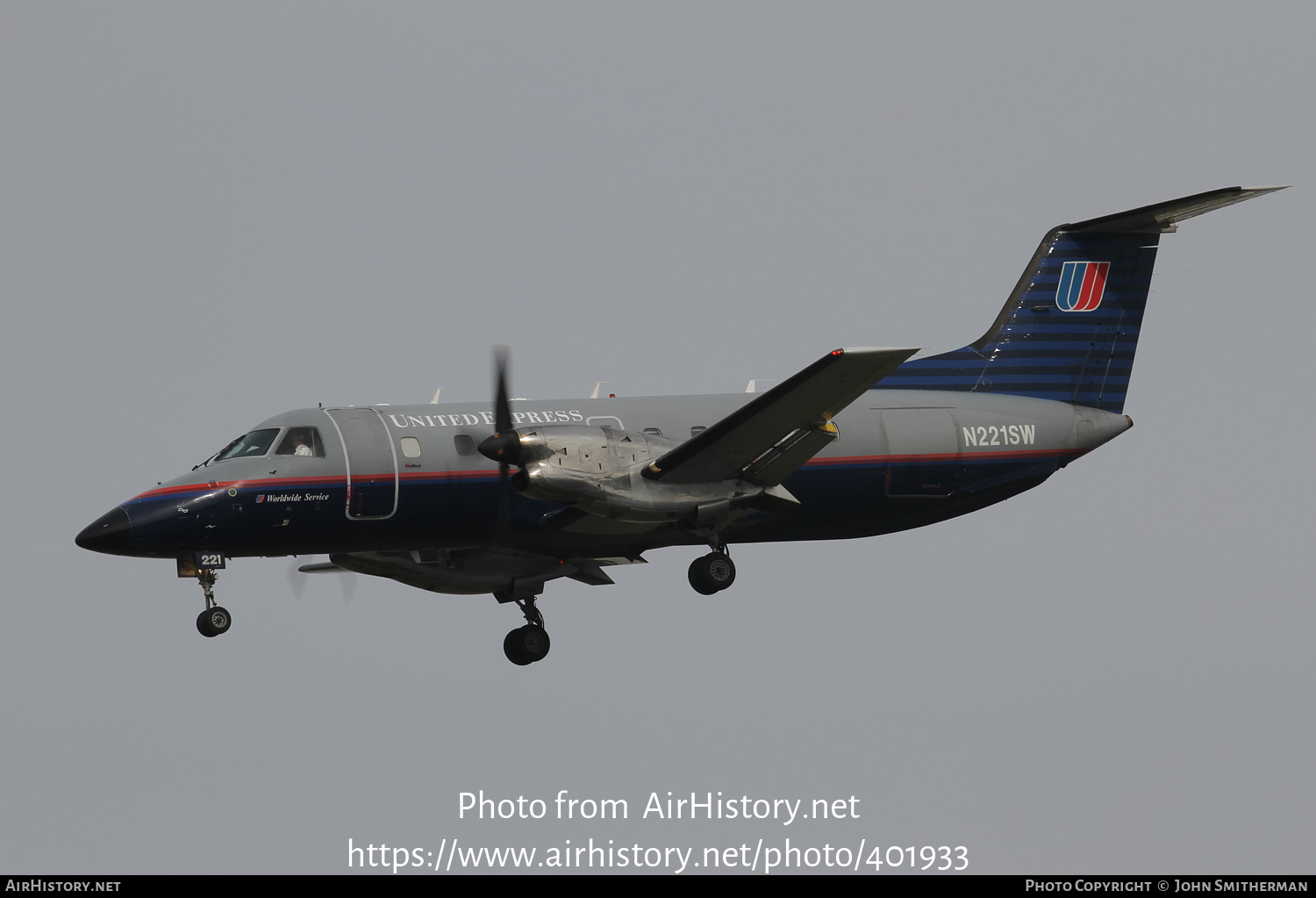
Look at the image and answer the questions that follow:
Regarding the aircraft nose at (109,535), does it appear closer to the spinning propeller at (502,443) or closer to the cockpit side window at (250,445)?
Answer: the cockpit side window at (250,445)

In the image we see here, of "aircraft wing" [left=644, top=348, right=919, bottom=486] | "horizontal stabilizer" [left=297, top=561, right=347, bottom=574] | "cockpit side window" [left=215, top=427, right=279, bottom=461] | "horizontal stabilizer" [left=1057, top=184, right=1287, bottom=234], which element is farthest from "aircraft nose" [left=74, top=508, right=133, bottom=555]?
"horizontal stabilizer" [left=1057, top=184, right=1287, bottom=234]

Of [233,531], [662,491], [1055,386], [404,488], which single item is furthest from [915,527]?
[233,531]

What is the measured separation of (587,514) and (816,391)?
12.5ft

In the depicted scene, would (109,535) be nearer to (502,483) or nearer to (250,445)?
(250,445)

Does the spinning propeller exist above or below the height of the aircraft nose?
above

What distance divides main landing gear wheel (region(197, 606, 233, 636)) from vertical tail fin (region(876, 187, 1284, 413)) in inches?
452

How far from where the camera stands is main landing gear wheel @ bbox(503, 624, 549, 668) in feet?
92.7

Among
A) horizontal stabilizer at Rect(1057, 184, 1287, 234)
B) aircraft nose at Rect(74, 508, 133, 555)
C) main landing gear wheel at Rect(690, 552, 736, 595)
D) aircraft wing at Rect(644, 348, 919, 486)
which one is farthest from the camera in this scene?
horizontal stabilizer at Rect(1057, 184, 1287, 234)

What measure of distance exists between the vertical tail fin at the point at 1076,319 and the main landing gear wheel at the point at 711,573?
546 centimetres

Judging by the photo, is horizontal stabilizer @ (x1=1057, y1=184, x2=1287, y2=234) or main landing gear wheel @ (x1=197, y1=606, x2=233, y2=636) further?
horizontal stabilizer @ (x1=1057, y1=184, x2=1287, y2=234)

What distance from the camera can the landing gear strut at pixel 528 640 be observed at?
28.3 m

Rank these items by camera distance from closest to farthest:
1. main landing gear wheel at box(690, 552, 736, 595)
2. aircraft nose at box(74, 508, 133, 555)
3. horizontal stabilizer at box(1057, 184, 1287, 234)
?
aircraft nose at box(74, 508, 133, 555) → main landing gear wheel at box(690, 552, 736, 595) → horizontal stabilizer at box(1057, 184, 1287, 234)

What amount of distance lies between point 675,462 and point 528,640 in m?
5.09

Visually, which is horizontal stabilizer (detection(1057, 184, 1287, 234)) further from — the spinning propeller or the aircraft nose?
the aircraft nose
